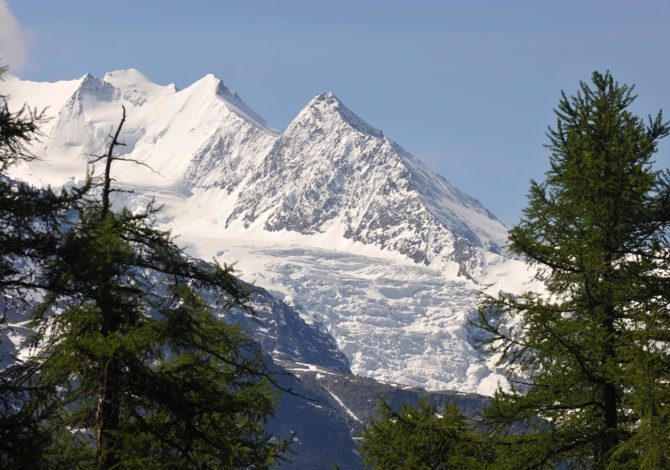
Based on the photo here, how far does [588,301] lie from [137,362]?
886 cm

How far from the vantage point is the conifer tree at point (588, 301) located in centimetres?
1953

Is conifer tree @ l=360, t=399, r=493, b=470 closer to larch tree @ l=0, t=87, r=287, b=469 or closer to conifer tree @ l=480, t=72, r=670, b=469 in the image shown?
conifer tree @ l=480, t=72, r=670, b=469

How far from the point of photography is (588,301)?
20.8m

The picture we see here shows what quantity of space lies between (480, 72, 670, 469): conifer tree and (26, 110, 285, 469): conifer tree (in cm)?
508

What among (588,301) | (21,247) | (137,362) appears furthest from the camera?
(588,301)

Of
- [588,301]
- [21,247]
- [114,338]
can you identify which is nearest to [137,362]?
[114,338]

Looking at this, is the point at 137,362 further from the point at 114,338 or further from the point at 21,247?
the point at 21,247

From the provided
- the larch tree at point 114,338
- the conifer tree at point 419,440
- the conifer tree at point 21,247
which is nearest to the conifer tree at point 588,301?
the conifer tree at point 419,440

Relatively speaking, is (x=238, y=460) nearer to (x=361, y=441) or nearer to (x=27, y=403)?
(x=27, y=403)

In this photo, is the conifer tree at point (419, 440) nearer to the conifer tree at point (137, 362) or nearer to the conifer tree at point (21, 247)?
the conifer tree at point (137, 362)

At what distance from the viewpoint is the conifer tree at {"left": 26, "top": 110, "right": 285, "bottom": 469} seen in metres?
15.8

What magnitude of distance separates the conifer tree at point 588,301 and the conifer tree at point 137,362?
5.08 meters

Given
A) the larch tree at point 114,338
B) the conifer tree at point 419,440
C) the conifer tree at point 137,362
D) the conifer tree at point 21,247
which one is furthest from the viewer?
the conifer tree at point 419,440

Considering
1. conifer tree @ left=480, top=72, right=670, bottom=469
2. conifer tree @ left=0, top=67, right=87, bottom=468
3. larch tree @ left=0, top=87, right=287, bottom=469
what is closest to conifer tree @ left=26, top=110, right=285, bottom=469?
larch tree @ left=0, top=87, right=287, bottom=469
